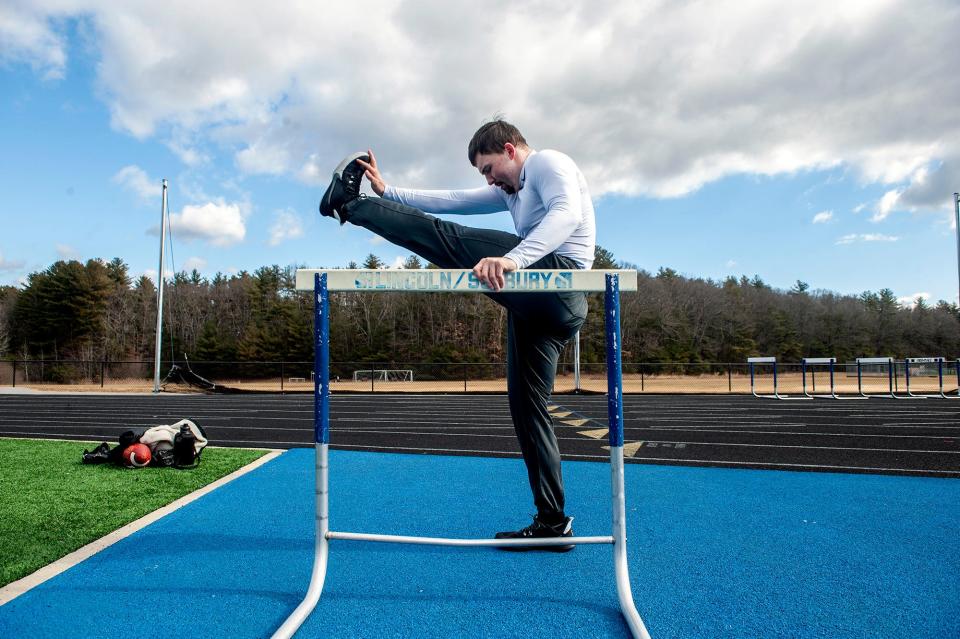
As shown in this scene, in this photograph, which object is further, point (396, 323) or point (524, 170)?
point (396, 323)

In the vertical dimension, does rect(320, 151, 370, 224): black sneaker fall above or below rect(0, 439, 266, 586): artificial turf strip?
above

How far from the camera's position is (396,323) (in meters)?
49.5

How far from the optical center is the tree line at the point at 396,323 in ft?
155

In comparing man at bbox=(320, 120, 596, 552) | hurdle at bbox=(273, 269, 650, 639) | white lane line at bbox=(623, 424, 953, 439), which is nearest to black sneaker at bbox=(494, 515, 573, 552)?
man at bbox=(320, 120, 596, 552)

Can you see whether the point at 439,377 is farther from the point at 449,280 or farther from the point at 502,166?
the point at 449,280

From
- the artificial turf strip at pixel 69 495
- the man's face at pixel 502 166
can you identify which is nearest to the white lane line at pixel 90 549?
the artificial turf strip at pixel 69 495

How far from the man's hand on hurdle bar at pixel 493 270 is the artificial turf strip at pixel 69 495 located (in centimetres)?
228

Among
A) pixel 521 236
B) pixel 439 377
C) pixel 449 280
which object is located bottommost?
pixel 439 377

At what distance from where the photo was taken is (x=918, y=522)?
125 inches

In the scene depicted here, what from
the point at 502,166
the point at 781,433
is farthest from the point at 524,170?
the point at 781,433

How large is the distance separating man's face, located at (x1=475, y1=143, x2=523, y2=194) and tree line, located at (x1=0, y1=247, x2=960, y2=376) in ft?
130

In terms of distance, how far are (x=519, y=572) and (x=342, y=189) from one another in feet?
5.89

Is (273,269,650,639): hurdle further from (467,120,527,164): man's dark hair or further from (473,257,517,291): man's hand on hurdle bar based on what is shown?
(467,120,527,164): man's dark hair

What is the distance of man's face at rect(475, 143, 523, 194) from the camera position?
2592 millimetres
